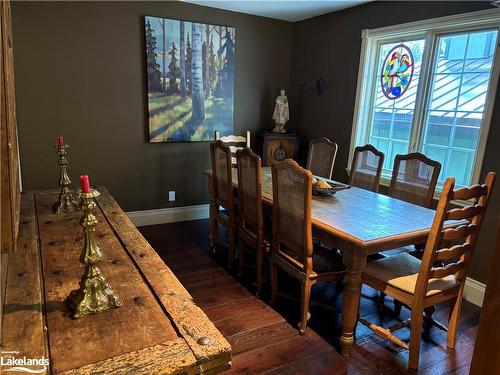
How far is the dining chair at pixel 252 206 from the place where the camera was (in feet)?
8.11

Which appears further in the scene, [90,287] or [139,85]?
[139,85]

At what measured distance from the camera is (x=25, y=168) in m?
3.40

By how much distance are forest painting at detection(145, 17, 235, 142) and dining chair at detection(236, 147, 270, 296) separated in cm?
159

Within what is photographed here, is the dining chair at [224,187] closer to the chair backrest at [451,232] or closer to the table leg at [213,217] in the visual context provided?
the table leg at [213,217]

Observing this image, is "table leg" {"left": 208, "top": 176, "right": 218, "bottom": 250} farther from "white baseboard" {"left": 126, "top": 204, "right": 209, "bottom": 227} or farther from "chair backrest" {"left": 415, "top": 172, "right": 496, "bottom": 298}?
"chair backrest" {"left": 415, "top": 172, "right": 496, "bottom": 298}

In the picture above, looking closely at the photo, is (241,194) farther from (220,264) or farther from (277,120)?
(277,120)

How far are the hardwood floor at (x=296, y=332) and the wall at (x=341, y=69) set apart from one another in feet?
2.88

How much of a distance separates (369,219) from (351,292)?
0.46 m

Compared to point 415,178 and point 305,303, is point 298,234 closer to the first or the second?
point 305,303

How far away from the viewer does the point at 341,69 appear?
3.91 metres

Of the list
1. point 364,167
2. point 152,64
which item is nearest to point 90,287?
point 364,167

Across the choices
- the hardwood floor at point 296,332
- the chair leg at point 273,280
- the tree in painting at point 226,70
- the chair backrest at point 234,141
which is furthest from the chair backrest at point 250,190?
the tree in painting at point 226,70

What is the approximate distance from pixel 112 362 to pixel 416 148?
10.2 ft

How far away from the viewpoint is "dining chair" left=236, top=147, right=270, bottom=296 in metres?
2.47
